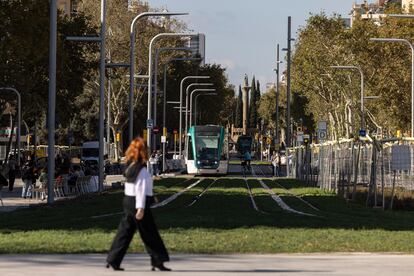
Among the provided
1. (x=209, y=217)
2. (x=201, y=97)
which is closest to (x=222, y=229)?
(x=209, y=217)

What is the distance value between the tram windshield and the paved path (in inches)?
2172

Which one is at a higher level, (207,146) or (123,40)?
(123,40)

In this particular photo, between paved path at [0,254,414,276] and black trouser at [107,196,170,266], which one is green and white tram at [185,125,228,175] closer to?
paved path at [0,254,414,276]

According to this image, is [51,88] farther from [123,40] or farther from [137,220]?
[123,40]

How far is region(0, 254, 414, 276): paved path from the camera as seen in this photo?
48.4 feet

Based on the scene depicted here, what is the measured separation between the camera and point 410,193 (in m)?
37.3

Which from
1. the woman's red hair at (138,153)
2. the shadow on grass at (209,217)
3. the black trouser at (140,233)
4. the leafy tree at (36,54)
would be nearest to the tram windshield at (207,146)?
the leafy tree at (36,54)

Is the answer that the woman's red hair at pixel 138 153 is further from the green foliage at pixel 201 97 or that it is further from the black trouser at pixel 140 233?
the green foliage at pixel 201 97

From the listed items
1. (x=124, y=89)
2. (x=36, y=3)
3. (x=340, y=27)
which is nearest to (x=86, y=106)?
(x=124, y=89)

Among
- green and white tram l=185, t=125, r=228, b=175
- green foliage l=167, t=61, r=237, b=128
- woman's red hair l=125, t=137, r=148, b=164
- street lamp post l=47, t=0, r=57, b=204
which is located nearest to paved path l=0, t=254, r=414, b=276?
woman's red hair l=125, t=137, r=148, b=164

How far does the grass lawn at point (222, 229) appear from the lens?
18.3m

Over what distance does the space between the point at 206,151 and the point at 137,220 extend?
58.1 m

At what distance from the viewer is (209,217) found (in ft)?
84.1

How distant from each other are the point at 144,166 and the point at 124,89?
254ft
